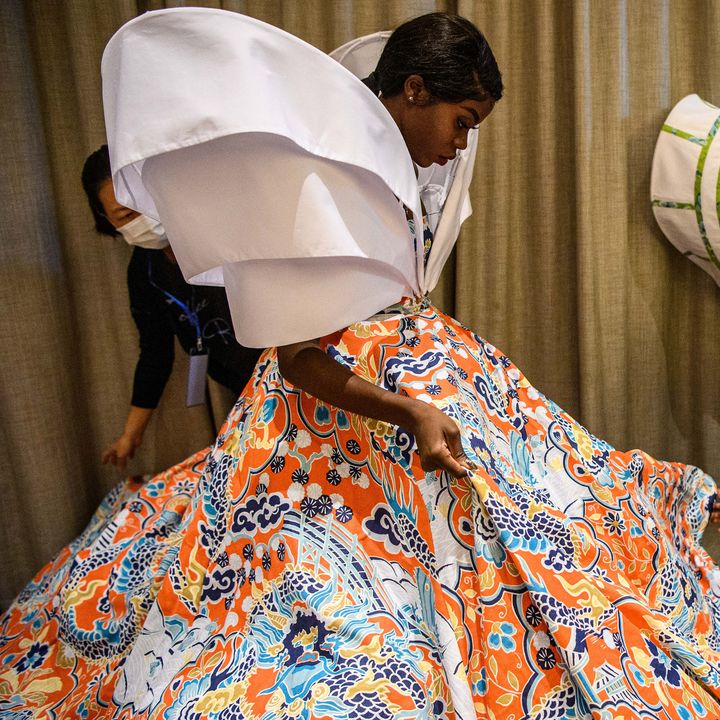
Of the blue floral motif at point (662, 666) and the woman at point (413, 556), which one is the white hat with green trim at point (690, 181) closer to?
the woman at point (413, 556)

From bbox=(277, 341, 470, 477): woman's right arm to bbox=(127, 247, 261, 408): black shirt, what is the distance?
1.93 feet

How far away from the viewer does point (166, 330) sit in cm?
156

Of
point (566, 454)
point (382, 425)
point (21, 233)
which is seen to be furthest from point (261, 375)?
point (21, 233)

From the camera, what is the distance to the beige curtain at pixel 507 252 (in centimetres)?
156

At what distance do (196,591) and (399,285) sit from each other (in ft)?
1.72

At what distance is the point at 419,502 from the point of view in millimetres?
939

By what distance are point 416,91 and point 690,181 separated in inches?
30.7

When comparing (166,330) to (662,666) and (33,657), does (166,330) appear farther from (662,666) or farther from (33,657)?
(662,666)

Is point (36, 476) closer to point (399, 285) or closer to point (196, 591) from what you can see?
point (196, 591)

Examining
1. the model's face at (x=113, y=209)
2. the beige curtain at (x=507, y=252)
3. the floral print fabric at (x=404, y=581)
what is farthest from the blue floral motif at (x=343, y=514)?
the beige curtain at (x=507, y=252)

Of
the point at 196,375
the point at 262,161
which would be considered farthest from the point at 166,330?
the point at 262,161

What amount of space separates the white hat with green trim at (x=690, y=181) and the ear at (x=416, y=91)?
747 millimetres

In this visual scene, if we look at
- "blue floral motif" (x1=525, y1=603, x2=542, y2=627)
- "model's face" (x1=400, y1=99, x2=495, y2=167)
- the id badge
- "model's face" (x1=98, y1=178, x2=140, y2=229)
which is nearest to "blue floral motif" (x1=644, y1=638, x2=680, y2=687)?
"blue floral motif" (x1=525, y1=603, x2=542, y2=627)

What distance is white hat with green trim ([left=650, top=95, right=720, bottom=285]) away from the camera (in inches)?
56.4
